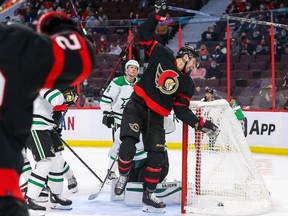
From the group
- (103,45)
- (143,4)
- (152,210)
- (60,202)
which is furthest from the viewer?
(143,4)

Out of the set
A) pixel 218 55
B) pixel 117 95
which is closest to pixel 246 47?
pixel 218 55

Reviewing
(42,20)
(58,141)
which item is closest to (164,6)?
(58,141)

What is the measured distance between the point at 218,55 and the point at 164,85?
4659mm

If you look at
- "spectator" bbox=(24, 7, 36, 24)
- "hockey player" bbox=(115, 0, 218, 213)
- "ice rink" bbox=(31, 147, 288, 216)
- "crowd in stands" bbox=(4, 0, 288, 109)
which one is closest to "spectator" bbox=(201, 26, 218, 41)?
"crowd in stands" bbox=(4, 0, 288, 109)

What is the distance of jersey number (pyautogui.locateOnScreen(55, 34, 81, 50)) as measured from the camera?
145 centimetres

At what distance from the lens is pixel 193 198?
→ 4.74m

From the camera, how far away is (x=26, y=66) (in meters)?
1.41

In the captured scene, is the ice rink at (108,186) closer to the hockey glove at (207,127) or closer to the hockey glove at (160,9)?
the hockey glove at (207,127)

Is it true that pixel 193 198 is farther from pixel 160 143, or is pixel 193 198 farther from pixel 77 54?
pixel 77 54

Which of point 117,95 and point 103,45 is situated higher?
point 103,45

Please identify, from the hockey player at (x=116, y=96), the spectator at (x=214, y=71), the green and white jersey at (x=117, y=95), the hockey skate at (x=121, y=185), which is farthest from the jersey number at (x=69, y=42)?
the spectator at (x=214, y=71)

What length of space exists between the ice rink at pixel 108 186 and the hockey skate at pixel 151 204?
0.18 ft

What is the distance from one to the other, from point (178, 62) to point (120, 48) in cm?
490

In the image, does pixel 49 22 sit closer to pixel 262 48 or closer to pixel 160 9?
pixel 160 9
